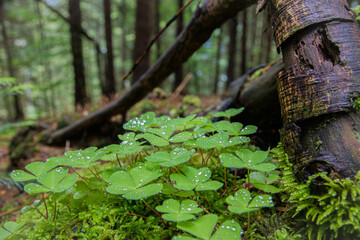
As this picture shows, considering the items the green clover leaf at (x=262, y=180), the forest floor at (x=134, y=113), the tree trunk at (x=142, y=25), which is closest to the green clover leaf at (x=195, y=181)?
the green clover leaf at (x=262, y=180)

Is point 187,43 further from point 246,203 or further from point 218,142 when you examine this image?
point 246,203

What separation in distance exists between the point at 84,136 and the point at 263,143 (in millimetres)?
4413

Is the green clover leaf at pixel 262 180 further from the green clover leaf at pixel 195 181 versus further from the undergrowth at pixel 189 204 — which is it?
the green clover leaf at pixel 195 181

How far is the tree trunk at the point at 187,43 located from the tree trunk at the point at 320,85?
994mm

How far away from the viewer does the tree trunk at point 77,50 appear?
8.34 m

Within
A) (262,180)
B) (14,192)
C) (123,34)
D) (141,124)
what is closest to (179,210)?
(262,180)

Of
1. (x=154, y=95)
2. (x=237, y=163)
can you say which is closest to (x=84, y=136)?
(x=154, y=95)

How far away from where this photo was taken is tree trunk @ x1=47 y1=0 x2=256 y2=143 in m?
2.46

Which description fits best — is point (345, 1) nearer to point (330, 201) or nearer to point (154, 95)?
point (330, 201)

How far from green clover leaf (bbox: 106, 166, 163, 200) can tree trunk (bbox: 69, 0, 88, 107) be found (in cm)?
843

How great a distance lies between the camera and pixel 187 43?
2.99 metres

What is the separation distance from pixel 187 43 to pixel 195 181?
2.26 meters

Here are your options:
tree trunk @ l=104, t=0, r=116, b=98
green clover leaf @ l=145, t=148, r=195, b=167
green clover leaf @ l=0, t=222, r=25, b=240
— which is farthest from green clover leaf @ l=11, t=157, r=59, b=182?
tree trunk @ l=104, t=0, r=116, b=98

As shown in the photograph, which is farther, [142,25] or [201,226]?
[142,25]
